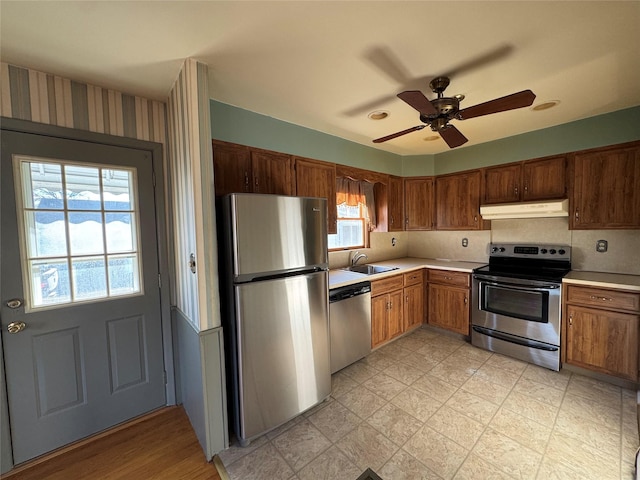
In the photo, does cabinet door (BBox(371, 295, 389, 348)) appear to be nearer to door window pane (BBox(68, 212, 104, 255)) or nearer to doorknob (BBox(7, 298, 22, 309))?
door window pane (BBox(68, 212, 104, 255))

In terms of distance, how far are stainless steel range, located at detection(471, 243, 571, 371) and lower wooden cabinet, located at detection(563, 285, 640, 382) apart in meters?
0.11

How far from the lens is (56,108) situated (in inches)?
68.1

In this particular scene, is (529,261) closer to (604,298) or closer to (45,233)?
(604,298)

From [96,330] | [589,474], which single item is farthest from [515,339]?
[96,330]

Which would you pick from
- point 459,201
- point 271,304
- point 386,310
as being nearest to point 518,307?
point 386,310

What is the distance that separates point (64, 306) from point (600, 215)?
15.6ft

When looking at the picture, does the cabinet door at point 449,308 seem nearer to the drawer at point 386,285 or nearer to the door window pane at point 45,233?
the drawer at point 386,285

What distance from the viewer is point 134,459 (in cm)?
175

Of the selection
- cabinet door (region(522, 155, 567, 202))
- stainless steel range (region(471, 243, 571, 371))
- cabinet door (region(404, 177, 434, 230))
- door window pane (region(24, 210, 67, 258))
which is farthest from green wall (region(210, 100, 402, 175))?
stainless steel range (region(471, 243, 571, 371))

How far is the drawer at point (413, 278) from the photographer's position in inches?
132

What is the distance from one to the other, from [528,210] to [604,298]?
1.05 metres

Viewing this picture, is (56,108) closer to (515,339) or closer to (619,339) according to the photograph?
(515,339)

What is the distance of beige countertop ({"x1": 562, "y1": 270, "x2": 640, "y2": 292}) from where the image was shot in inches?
89.3

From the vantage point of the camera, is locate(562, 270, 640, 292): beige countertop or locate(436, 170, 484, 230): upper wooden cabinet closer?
locate(562, 270, 640, 292): beige countertop
